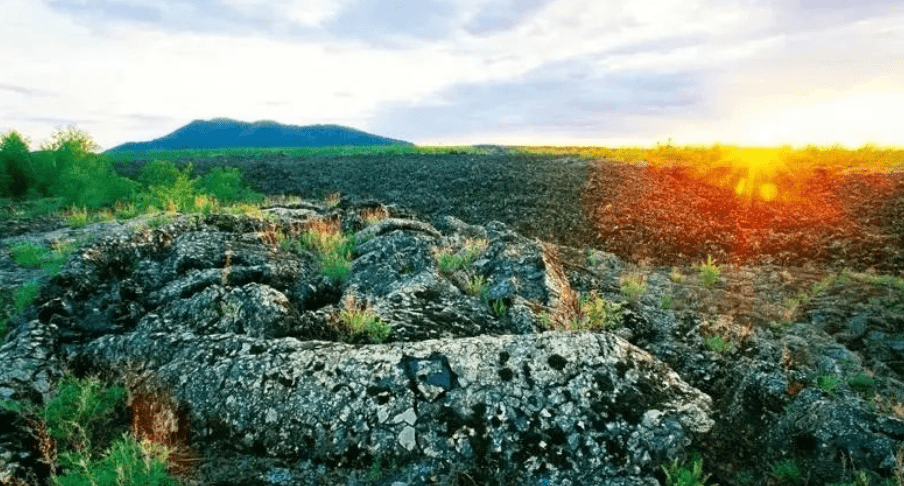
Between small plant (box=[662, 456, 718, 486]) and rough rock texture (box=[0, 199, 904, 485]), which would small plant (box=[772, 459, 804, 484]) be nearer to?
rough rock texture (box=[0, 199, 904, 485])

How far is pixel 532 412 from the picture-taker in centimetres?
685

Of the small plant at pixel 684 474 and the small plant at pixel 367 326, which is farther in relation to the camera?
the small plant at pixel 367 326

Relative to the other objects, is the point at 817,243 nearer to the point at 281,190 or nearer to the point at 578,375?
the point at 578,375

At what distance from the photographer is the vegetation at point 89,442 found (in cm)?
605

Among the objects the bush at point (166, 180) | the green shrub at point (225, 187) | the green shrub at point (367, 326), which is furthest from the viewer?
the green shrub at point (225, 187)

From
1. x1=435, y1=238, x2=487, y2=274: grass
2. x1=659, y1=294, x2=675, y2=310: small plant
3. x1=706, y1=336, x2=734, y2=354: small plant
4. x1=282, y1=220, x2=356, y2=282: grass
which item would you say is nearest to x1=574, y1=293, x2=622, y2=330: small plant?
x1=706, y1=336, x2=734, y2=354: small plant

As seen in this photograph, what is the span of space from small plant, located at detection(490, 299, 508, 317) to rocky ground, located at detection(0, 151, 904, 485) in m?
0.14

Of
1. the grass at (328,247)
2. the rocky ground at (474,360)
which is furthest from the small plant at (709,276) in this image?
the grass at (328,247)

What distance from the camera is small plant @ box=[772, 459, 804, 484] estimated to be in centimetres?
660

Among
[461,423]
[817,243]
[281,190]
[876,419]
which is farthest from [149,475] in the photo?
[281,190]

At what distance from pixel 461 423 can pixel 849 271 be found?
19.3 meters

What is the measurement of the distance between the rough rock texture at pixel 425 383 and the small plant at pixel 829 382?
58 cm

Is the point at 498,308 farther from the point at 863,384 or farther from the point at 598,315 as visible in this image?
the point at 863,384

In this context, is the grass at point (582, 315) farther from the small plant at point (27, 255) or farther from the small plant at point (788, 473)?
the small plant at point (27, 255)
